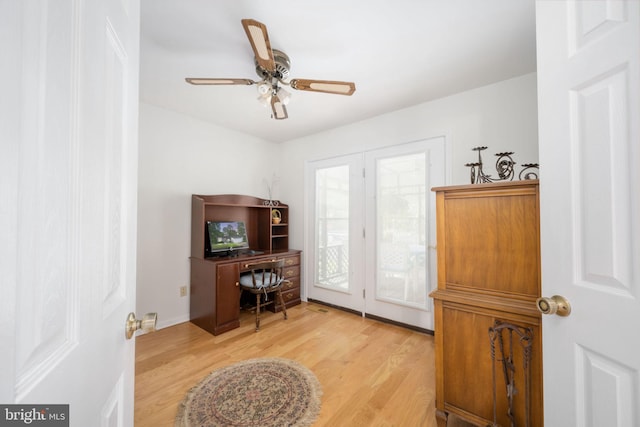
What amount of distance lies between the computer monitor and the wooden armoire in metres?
2.49

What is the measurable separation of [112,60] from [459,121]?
109 inches

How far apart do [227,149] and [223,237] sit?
1.25 meters

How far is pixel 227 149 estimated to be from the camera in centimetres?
343

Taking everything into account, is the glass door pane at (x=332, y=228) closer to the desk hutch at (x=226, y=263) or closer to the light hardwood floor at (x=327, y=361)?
the desk hutch at (x=226, y=263)

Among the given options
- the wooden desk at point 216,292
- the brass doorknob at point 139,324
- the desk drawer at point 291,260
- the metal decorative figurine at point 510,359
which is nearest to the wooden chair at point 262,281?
the wooden desk at point 216,292

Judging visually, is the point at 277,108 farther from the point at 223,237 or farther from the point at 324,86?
the point at 223,237

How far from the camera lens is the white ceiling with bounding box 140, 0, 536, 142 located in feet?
4.90

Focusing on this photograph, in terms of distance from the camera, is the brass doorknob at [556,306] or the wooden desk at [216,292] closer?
the brass doorknob at [556,306]

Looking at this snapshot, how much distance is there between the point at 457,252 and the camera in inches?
57.6

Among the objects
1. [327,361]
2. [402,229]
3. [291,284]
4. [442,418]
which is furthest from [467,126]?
[291,284]

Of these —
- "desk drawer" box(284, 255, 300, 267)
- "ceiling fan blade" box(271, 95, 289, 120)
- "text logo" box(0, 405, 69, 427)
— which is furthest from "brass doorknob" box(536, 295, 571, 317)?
"desk drawer" box(284, 255, 300, 267)

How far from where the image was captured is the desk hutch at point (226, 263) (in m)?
2.67

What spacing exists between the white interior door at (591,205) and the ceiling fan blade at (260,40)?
1.18 meters

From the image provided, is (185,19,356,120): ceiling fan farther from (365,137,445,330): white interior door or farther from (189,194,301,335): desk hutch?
(189,194,301,335): desk hutch
